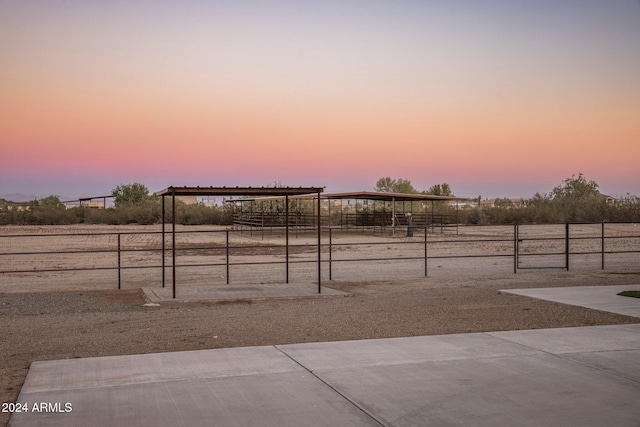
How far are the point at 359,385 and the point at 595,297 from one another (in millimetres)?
8924

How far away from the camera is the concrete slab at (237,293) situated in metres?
15.4

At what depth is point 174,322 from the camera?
39.9 feet

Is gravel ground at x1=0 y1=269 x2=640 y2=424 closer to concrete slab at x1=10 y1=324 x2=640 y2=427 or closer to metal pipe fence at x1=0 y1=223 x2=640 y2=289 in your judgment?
concrete slab at x1=10 y1=324 x2=640 y2=427

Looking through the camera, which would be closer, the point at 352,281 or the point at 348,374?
the point at 348,374

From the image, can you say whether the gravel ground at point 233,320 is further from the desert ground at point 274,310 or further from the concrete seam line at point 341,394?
the concrete seam line at point 341,394

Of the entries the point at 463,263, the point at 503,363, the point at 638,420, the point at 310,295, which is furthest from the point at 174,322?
the point at 463,263

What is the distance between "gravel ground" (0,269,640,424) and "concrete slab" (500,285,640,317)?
37 cm

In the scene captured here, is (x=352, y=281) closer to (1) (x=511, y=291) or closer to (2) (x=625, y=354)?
(1) (x=511, y=291)

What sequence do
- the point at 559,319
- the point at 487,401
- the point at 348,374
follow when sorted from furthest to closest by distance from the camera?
the point at 559,319 < the point at 348,374 < the point at 487,401

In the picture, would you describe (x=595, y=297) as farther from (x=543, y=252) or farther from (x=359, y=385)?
(x=543, y=252)

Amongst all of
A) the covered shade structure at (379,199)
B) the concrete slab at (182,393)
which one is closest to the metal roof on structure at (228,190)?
the concrete slab at (182,393)

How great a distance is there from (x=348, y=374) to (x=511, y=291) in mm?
8833

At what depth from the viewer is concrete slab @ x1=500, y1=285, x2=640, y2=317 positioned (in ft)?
43.1

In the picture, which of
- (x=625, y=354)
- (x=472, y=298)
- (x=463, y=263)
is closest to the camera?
(x=625, y=354)
